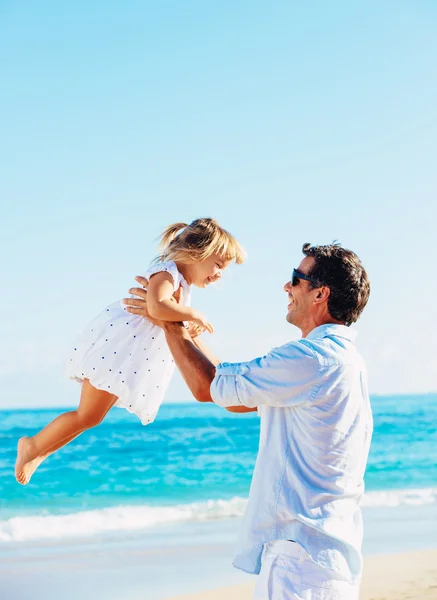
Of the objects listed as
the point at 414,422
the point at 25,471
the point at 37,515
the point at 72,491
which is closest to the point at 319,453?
the point at 25,471

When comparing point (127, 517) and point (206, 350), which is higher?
point (206, 350)

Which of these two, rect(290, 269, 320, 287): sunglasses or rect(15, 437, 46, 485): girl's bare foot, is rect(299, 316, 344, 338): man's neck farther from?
rect(15, 437, 46, 485): girl's bare foot

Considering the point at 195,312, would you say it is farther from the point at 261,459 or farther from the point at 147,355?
the point at 261,459

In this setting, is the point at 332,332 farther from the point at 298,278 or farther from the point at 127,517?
the point at 127,517

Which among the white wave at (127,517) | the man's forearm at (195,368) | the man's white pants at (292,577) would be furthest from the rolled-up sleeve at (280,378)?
the white wave at (127,517)

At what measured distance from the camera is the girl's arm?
3488 mm

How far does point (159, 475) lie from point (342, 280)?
1405 centimetres

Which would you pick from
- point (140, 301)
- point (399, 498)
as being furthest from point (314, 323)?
point (399, 498)

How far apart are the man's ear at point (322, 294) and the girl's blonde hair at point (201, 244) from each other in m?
1.02

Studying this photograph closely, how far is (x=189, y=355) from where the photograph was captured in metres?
3.14

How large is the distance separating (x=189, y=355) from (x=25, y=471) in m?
1.61

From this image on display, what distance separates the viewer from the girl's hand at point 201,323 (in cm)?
358

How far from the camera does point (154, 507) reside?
12.8 metres

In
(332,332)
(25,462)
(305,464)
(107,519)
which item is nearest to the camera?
(305,464)
